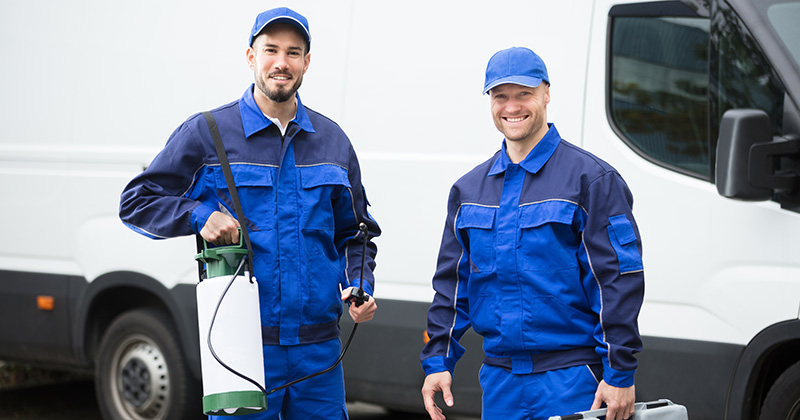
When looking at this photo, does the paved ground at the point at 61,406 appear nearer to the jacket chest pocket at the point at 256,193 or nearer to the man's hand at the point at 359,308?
the man's hand at the point at 359,308

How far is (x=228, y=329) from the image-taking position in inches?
124

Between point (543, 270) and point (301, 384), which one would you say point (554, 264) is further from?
point (301, 384)

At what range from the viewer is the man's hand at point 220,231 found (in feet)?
10.5

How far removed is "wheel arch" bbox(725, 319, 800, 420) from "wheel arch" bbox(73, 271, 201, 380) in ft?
9.64

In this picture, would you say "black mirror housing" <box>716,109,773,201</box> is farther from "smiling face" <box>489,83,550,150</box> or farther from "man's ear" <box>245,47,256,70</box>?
"man's ear" <box>245,47,256,70</box>

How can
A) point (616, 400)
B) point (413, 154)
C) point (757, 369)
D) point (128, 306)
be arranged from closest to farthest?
point (616, 400) → point (757, 369) → point (413, 154) → point (128, 306)

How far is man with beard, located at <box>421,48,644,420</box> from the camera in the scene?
297 centimetres

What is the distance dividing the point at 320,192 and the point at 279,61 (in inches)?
17.7

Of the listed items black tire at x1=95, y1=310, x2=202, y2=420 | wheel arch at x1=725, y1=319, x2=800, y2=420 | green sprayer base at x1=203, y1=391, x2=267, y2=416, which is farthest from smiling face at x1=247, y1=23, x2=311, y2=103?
black tire at x1=95, y1=310, x2=202, y2=420

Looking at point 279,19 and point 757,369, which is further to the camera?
point 757,369

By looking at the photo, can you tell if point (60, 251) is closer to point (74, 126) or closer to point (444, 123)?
point (74, 126)

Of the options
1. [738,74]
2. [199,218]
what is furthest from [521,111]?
[738,74]

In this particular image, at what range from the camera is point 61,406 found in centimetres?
768

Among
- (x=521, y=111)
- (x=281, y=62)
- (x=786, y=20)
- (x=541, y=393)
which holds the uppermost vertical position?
(x=786, y=20)
